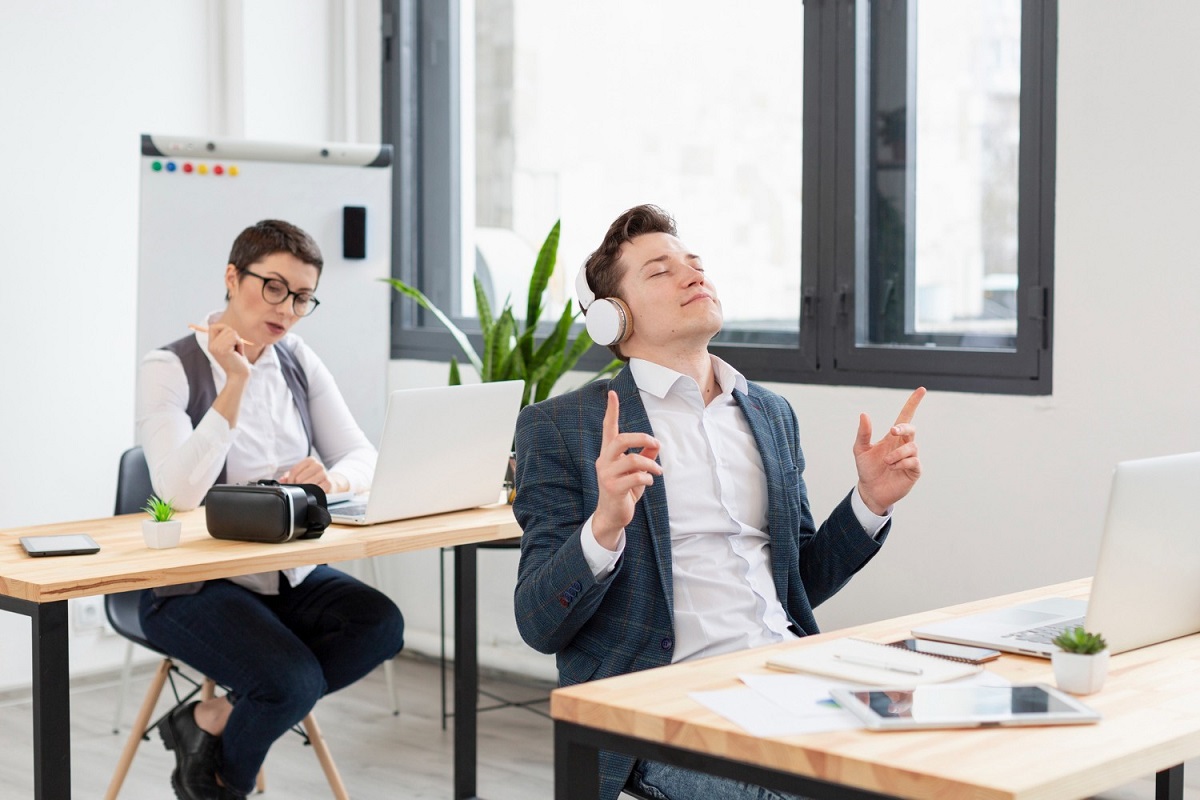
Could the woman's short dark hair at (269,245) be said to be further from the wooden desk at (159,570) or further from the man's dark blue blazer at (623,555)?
the man's dark blue blazer at (623,555)

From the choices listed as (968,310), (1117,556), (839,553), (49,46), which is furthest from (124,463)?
(1117,556)

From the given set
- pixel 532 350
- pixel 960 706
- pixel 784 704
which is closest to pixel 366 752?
pixel 532 350

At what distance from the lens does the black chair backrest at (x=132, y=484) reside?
322 cm

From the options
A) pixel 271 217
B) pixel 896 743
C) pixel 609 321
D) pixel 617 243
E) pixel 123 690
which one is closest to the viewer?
pixel 896 743

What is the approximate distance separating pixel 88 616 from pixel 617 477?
3.09 meters

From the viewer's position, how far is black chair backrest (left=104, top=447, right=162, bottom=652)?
10.1 ft

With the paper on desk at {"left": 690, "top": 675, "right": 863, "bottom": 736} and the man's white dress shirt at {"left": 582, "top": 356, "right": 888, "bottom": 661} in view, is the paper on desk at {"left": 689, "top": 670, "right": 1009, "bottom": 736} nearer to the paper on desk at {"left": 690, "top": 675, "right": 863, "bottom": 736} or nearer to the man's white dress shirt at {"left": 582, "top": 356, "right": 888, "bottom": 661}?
the paper on desk at {"left": 690, "top": 675, "right": 863, "bottom": 736}

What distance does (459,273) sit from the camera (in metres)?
4.82

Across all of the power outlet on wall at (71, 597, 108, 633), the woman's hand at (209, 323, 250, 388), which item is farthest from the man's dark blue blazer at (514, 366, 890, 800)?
the power outlet on wall at (71, 597, 108, 633)

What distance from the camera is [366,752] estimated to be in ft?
12.1

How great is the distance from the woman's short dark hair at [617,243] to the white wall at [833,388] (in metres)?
1.32

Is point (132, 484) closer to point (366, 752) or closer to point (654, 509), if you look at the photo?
point (366, 752)

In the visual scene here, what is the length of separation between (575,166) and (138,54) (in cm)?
146

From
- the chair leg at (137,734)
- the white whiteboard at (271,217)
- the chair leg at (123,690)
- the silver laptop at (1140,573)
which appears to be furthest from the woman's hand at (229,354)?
the silver laptop at (1140,573)
